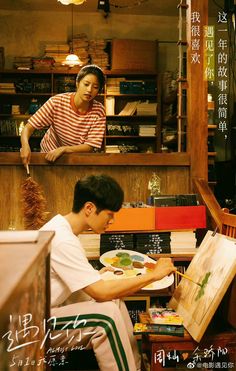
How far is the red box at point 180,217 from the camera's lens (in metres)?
2.72

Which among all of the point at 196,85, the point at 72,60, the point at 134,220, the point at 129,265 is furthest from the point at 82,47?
the point at 129,265

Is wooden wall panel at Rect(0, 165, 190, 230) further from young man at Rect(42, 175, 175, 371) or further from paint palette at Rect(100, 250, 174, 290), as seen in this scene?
young man at Rect(42, 175, 175, 371)

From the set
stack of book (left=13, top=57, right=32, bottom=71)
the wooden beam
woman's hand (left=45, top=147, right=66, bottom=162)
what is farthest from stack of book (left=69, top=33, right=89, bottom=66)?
woman's hand (left=45, top=147, right=66, bottom=162)

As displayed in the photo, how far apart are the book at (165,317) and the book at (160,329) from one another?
1.0 inches

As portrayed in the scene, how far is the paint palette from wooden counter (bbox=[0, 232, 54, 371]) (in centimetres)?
109

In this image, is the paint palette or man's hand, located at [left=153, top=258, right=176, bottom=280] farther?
the paint palette

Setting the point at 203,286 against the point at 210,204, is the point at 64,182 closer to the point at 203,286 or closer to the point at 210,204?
the point at 210,204

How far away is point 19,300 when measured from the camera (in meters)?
0.83

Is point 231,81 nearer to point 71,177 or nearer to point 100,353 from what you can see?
point 71,177

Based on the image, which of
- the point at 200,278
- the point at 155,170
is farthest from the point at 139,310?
the point at 155,170

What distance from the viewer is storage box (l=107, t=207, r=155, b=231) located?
2.69m

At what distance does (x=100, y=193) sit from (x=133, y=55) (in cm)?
511

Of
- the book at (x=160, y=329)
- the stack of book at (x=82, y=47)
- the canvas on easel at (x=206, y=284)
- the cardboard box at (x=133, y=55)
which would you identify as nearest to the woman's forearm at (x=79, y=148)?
the canvas on easel at (x=206, y=284)

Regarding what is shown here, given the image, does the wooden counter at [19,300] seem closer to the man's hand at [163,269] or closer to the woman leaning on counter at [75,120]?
the man's hand at [163,269]
